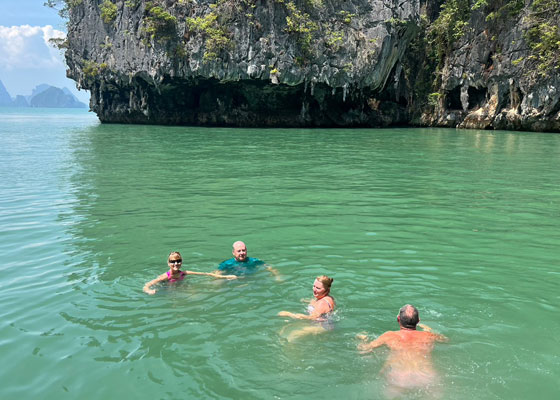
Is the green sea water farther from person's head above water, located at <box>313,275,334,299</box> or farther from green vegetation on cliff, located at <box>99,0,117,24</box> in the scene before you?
green vegetation on cliff, located at <box>99,0,117,24</box>

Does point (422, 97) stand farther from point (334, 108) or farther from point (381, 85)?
point (334, 108)

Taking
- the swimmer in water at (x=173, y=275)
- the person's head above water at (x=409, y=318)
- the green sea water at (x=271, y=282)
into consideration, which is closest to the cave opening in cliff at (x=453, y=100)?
the green sea water at (x=271, y=282)

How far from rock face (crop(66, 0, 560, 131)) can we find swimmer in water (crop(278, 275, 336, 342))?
32.7 metres

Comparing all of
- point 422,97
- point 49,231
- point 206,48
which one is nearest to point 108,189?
point 49,231

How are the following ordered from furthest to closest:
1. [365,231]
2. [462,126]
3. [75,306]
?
[462,126] < [365,231] < [75,306]

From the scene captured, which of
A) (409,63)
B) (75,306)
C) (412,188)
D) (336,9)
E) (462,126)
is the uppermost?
(336,9)

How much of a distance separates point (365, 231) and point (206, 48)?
33287mm

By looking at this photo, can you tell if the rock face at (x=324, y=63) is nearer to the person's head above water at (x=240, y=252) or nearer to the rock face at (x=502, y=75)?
the rock face at (x=502, y=75)

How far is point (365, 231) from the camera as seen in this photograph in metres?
9.07

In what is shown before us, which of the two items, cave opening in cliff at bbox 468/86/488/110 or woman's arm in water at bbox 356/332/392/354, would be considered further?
cave opening in cliff at bbox 468/86/488/110

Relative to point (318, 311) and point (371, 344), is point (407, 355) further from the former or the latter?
point (318, 311)

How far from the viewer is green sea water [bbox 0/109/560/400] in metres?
4.28

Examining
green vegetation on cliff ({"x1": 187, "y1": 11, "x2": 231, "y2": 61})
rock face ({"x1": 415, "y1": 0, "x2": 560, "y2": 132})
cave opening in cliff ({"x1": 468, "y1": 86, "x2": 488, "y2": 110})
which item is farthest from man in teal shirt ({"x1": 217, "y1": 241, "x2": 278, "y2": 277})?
cave opening in cliff ({"x1": 468, "y1": 86, "x2": 488, "y2": 110})

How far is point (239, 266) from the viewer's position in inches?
276
